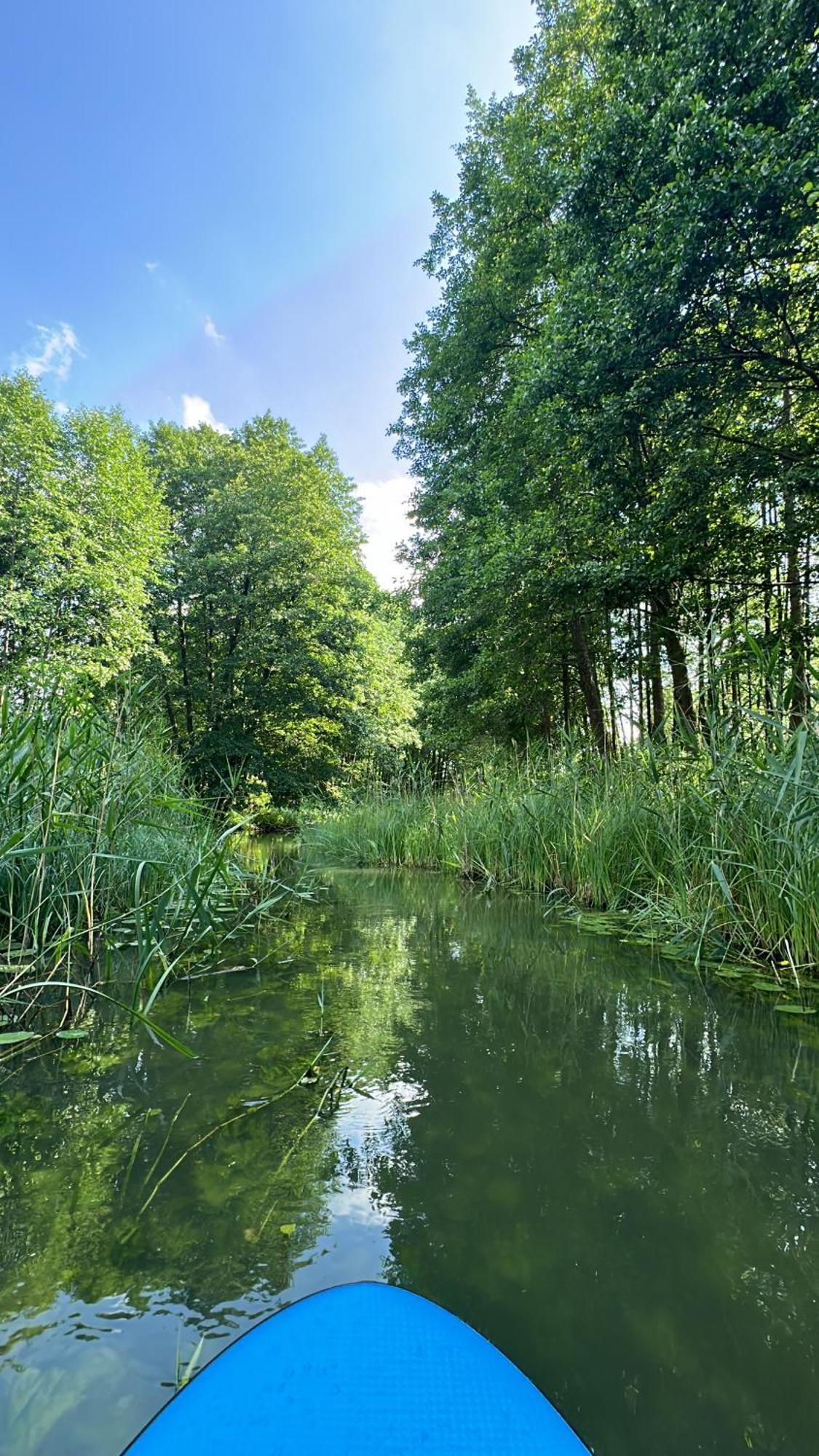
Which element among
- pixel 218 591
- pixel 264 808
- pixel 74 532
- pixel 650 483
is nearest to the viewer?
pixel 650 483

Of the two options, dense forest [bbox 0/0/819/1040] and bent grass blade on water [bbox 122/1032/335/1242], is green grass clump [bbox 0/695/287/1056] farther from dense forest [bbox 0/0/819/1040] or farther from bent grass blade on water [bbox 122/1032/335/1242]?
bent grass blade on water [bbox 122/1032/335/1242]

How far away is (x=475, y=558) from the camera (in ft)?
27.3

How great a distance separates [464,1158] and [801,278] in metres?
7.18

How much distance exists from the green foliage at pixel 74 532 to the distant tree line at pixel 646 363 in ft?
21.5

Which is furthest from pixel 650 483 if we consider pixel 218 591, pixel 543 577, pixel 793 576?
pixel 218 591

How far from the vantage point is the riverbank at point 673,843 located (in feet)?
8.43

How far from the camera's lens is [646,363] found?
218 inches

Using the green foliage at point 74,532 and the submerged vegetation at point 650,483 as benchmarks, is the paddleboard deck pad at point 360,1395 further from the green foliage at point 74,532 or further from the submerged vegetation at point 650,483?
the green foliage at point 74,532

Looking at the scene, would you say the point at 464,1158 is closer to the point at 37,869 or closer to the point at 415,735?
the point at 37,869

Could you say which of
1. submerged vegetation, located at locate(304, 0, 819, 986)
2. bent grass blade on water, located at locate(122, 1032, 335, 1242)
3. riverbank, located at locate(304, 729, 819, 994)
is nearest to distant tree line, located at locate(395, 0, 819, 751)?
submerged vegetation, located at locate(304, 0, 819, 986)

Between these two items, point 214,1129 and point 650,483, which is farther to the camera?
point 650,483

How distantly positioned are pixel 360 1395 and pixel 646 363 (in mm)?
6843

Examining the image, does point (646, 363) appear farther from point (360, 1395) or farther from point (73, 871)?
point (360, 1395)

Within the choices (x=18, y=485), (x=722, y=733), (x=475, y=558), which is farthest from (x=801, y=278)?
(x=18, y=485)
